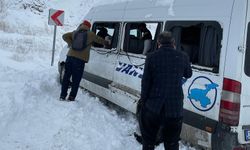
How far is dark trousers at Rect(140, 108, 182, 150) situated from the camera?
4.59m

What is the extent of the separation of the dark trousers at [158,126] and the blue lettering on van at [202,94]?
67cm

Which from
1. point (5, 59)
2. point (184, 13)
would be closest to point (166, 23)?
point (184, 13)

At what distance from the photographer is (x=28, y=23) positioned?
2739cm

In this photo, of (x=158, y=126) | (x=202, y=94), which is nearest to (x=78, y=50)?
(x=202, y=94)

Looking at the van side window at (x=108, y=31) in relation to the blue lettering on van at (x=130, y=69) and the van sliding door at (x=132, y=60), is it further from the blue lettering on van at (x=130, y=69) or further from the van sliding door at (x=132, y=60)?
the blue lettering on van at (x=130, y=69)

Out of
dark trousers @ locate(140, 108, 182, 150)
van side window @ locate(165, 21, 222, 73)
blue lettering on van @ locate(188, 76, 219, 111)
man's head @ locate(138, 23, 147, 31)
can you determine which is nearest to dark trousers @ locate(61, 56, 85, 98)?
man's head @ locate(138, 23, 147, 31)

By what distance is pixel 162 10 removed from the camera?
247 inches

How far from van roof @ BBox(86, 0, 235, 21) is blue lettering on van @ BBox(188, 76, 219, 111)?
33.0 inches

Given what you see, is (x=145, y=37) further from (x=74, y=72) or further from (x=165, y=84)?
(x=165, y=84)

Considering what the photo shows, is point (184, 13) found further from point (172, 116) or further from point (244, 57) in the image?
point (172, 116)

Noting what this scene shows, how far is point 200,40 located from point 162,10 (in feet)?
3.52

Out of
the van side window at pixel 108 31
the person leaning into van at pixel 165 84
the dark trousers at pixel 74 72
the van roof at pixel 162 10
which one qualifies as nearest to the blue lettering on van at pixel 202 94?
the person leaning into van at pixel 165 84

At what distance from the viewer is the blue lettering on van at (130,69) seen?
6640 millimetres

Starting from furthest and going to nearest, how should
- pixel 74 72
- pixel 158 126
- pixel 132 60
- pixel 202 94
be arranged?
pixel 74 72 < pixel 132 60 < pixel 202 94 < pixel 158 126
